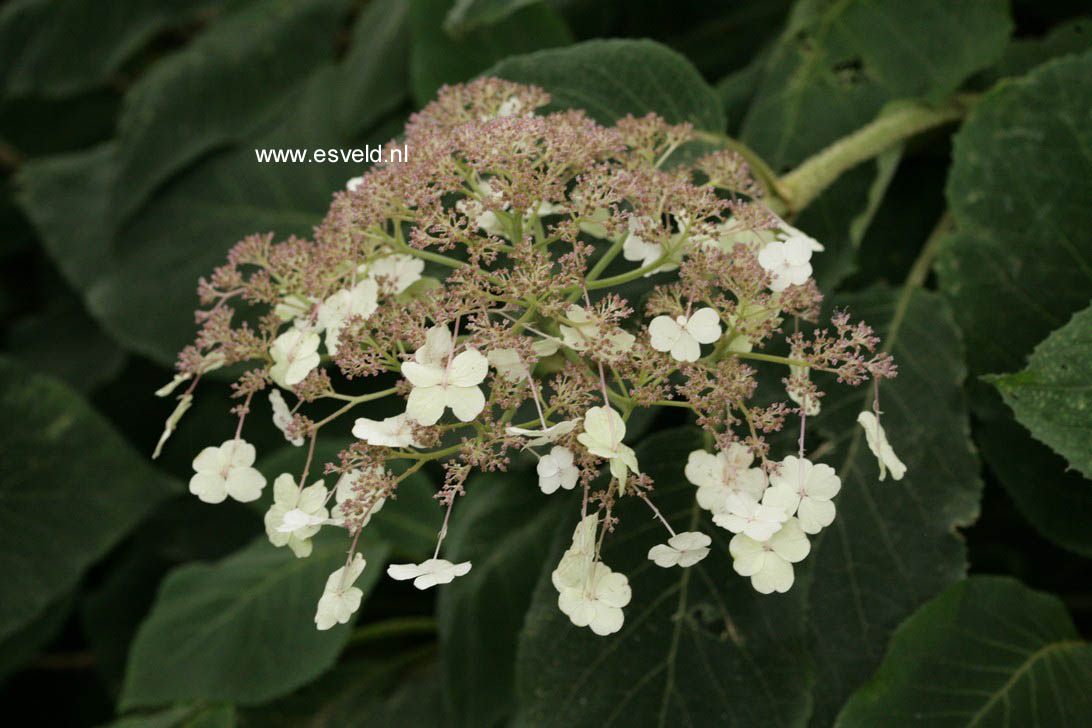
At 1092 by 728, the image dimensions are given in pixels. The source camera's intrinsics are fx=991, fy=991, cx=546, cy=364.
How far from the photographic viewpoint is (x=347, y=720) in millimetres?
1162

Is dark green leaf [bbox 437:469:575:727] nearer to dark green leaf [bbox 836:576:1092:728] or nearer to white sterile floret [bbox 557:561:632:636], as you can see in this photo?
dark green leaf [bbox 836:576:1092:728]

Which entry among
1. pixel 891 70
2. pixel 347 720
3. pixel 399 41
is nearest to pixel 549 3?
pixel 399 41

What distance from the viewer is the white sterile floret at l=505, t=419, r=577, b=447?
430mm

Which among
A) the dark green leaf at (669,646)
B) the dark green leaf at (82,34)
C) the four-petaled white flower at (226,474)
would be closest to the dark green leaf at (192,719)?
the dark green leaf at (669,646)

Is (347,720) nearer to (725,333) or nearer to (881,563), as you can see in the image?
(881,563)

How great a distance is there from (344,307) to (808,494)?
25cm

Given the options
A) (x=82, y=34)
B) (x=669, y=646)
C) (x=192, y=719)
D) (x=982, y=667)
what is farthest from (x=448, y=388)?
(x=82, y=34)

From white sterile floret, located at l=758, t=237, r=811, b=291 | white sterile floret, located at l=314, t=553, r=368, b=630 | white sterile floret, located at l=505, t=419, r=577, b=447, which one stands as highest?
white sterile floret, located at l=758, t=237, r=811, b=291

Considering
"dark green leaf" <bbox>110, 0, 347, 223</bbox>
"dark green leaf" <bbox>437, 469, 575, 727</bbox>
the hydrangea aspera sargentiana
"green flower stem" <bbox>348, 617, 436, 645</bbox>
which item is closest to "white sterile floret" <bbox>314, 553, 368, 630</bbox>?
the hydrangea aspera sargentiana

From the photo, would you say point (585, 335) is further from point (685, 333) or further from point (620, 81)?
point (620, 81)

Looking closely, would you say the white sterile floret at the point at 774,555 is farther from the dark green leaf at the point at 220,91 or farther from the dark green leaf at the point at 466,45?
the dark green leaf at the point at 220,91

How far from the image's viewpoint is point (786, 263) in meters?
0.50

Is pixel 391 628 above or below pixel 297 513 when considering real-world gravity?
below

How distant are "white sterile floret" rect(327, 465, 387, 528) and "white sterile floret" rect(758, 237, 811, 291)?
216 mm
